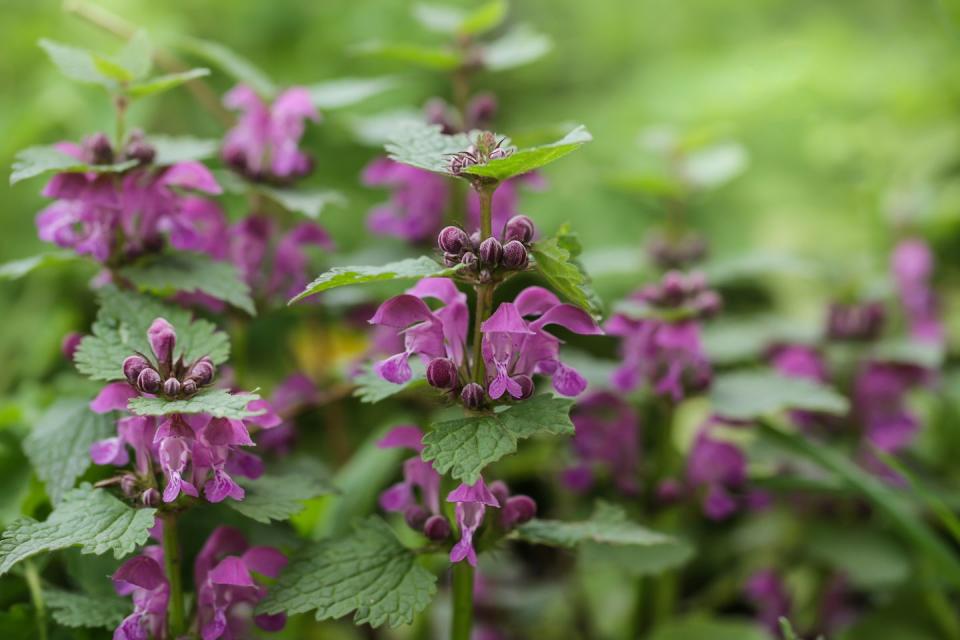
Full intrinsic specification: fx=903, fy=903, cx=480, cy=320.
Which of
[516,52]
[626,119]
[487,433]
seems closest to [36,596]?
[487,433]

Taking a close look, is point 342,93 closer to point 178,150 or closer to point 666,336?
point 178,150

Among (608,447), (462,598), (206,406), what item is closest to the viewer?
(206,406)

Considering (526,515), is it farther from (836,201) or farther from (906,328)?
(836,201)

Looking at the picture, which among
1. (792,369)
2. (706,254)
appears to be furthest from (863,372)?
(706,254)

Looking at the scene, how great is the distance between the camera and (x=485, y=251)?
78cm

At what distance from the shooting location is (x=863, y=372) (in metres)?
1.48

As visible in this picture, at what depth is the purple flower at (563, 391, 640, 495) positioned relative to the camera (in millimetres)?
Result: 1333

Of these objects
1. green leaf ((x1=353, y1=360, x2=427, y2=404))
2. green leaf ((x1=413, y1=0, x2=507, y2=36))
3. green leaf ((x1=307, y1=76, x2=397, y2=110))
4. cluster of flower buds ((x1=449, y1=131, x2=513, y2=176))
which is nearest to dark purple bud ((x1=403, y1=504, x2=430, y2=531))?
green leaf ((x1=353, y1=360, x2=427, y2=404))

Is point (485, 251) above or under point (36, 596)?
above

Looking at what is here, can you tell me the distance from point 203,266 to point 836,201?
68.6 inches

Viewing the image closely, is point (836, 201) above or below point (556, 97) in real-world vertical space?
below

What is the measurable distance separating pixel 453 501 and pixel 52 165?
0.51m

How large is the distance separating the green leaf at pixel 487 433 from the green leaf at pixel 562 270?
3.6 inches

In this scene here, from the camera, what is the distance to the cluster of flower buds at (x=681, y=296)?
118 centimetres
